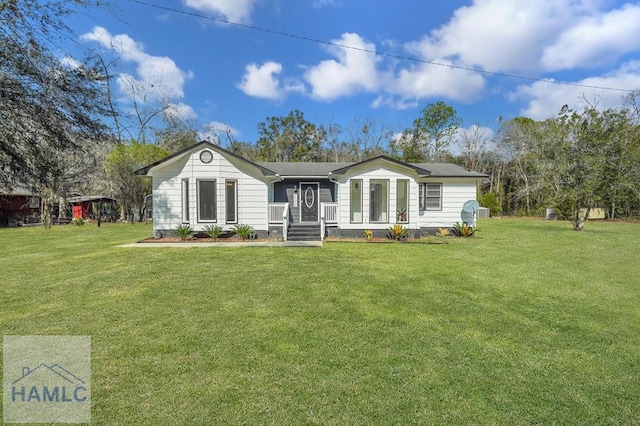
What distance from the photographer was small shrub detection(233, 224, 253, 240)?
12.2 metres

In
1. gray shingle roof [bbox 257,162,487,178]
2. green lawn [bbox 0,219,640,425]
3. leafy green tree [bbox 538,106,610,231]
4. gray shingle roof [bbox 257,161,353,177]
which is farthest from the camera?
leafy green tree [bbox 538,106,610,231]

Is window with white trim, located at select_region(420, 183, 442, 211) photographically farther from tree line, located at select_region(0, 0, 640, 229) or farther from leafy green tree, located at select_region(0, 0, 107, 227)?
leafy green tree, located at select_region(0, 0, 107, 227)

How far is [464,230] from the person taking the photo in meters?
13.5

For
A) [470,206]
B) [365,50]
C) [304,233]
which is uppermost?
[365,50]

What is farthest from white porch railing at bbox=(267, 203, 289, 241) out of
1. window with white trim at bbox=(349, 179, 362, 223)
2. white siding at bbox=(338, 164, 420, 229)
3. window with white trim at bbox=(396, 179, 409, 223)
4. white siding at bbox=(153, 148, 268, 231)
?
window with white trim at bbox=(396, 179, 409, 223)

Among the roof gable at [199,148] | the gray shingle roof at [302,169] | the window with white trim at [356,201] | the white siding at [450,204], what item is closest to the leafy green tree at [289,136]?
the gray shingle roof at [302,169]

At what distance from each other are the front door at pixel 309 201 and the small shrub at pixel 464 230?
6426mm

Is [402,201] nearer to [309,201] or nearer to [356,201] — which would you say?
[356,201]

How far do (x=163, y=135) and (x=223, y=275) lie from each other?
91.2 feet

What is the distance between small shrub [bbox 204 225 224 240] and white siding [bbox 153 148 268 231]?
0.61 ft

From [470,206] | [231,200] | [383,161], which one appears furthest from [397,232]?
[231,200]

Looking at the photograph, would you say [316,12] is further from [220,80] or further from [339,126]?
[339,126]

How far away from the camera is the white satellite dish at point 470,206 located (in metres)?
14.1

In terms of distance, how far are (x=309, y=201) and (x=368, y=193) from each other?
310 cm
